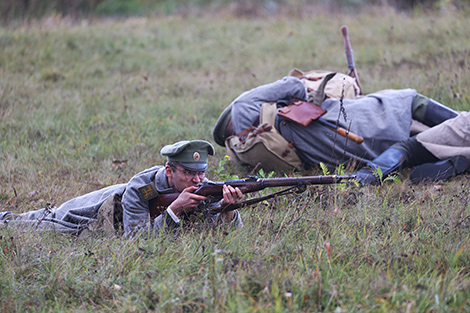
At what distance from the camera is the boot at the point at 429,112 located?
553 centimetres

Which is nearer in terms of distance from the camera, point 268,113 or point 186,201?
point 186,201

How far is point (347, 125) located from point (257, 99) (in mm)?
1066

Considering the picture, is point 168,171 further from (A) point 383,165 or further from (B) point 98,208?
(A) point 383,165

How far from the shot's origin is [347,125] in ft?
17.6

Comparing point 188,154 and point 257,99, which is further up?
point 188,154

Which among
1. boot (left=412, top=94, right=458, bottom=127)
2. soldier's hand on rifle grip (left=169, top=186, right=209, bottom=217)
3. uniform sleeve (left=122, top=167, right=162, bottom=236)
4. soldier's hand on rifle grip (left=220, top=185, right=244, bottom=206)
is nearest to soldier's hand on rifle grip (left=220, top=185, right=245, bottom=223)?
soldier's hand on rifle grip (left=220, top=185, right=244, bottom=206)

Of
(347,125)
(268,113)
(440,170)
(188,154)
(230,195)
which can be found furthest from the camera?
(268,113)

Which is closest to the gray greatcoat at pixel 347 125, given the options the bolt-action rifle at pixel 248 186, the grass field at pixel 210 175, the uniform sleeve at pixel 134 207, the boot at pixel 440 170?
the boot at pixel 440 170

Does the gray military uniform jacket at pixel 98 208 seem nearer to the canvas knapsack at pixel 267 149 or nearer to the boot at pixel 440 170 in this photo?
the canvas knapsack at pixel 267 149

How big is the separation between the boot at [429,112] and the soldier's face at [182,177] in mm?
3030

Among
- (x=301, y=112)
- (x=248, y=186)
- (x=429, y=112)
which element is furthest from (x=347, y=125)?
(x=248, y=186)

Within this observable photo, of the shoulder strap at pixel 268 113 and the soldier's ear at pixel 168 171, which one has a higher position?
the soldier's ear at pixel 168 171

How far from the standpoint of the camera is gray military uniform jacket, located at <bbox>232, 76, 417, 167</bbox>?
532cm

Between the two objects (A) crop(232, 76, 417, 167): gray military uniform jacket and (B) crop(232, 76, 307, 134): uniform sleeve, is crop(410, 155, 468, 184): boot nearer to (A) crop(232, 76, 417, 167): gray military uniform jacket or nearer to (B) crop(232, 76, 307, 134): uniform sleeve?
(A) crop(232, 76, 417, 167): gray military uniform jacket
